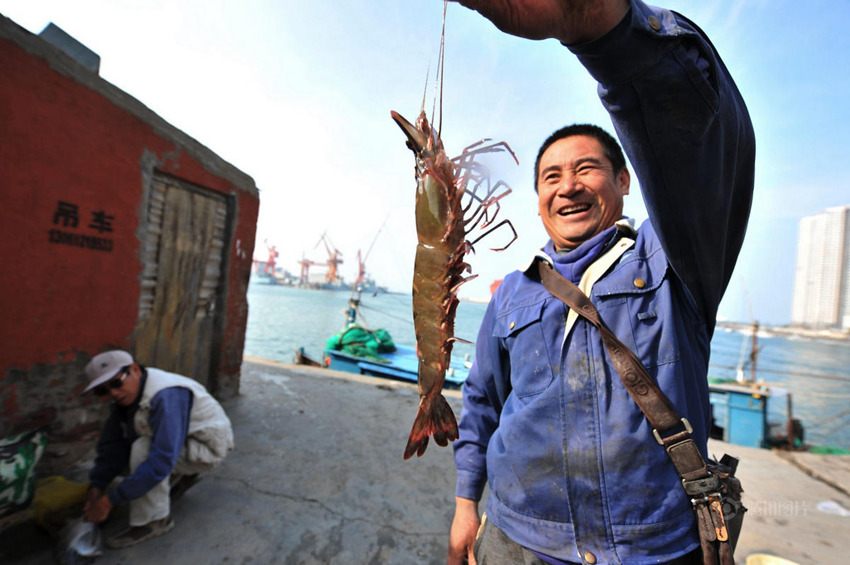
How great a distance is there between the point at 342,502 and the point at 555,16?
454cm

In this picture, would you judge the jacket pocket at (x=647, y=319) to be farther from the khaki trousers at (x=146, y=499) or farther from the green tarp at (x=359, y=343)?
the green tarp at (x=359, y=343)

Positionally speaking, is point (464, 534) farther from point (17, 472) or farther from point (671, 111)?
point (17, 472)

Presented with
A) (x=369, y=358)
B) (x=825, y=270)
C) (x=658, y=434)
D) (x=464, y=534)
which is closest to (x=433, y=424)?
(x=464, y=534)

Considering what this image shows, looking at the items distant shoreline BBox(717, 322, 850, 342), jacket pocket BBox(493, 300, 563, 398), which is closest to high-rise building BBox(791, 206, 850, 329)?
distant shoreline BBox(717, 322, 850, 342)

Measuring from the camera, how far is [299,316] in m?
47.0

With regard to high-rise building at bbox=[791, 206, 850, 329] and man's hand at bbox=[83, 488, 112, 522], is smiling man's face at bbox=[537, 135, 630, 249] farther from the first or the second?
high-rise building at bbox=[791, 206, 850, 329]

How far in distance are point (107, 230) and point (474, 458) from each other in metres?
4.97

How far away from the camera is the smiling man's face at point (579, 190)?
1643 millimetres

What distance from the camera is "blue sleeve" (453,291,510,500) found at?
190cm

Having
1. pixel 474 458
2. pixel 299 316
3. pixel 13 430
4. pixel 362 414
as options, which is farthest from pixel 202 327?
pixel 299 316

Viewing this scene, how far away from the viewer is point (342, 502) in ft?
13.5

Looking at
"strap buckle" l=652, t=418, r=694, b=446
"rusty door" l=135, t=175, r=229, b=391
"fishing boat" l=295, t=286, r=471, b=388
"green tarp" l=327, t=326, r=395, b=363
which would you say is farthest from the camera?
"green tarp" l=327, t=326, r=395, b=363

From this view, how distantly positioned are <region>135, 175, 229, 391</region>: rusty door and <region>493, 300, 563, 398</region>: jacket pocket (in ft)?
17.0

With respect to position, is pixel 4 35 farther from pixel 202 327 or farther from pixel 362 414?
pixel 362 414
